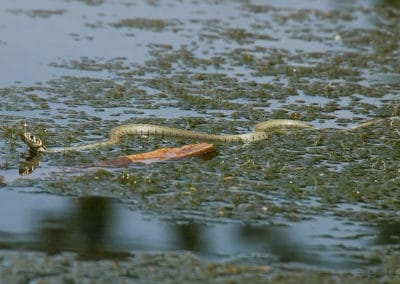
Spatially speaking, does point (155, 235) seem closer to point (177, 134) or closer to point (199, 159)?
point (199, 159)

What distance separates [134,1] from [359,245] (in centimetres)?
1341

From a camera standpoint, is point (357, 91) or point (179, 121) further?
point (357, 91)

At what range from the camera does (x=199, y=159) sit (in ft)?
32.9

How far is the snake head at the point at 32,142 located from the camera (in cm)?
986

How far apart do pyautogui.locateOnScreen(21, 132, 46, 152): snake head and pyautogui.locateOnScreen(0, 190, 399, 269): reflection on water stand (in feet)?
4.42

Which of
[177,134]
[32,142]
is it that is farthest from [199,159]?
[32,142]

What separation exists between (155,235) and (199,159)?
90.5 inches

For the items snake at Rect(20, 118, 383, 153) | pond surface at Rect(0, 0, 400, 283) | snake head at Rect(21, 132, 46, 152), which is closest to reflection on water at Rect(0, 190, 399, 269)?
pond surface at Rect(0, 0, 400, 283)

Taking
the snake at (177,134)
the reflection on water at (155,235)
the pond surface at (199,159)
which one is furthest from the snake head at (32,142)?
the reflection on water at (155,235)

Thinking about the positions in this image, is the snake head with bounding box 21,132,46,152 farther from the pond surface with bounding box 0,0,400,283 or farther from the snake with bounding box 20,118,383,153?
the snake with bounding box 20,118,383,153

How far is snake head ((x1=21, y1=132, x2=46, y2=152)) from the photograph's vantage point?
9.86m

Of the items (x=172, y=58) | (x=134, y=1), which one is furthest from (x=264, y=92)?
(x=134, y=1)

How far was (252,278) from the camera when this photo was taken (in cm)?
697

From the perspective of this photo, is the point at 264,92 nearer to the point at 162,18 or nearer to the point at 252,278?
the point at 162,18
